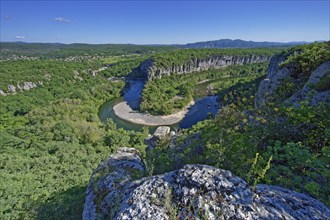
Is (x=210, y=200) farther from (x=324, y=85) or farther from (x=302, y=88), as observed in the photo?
(x=302, y=88)

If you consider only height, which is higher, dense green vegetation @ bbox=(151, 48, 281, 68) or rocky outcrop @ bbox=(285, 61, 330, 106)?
rocky outcrop @ bbox=(285, 61, 330, 106)

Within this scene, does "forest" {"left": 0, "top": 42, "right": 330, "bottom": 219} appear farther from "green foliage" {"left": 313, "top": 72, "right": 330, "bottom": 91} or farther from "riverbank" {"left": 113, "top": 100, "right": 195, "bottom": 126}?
"riverbank" {"left": 113, "top": 100, "right": 195, "bottom": 126}

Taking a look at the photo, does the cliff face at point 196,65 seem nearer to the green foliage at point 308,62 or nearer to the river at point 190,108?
the river at point 190,108

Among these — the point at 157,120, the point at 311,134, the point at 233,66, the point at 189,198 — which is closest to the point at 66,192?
the point at 189,198

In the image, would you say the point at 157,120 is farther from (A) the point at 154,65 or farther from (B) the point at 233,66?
(B) the point at 233,66

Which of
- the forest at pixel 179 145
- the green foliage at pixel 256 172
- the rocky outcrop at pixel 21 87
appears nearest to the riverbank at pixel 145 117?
the forest at pixel 179 145

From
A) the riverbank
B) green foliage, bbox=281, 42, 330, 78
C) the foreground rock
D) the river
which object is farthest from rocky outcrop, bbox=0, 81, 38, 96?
the foreground rock

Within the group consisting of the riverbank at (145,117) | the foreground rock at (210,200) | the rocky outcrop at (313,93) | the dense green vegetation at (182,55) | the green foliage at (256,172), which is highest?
the rocky outcrop at (313,93)
